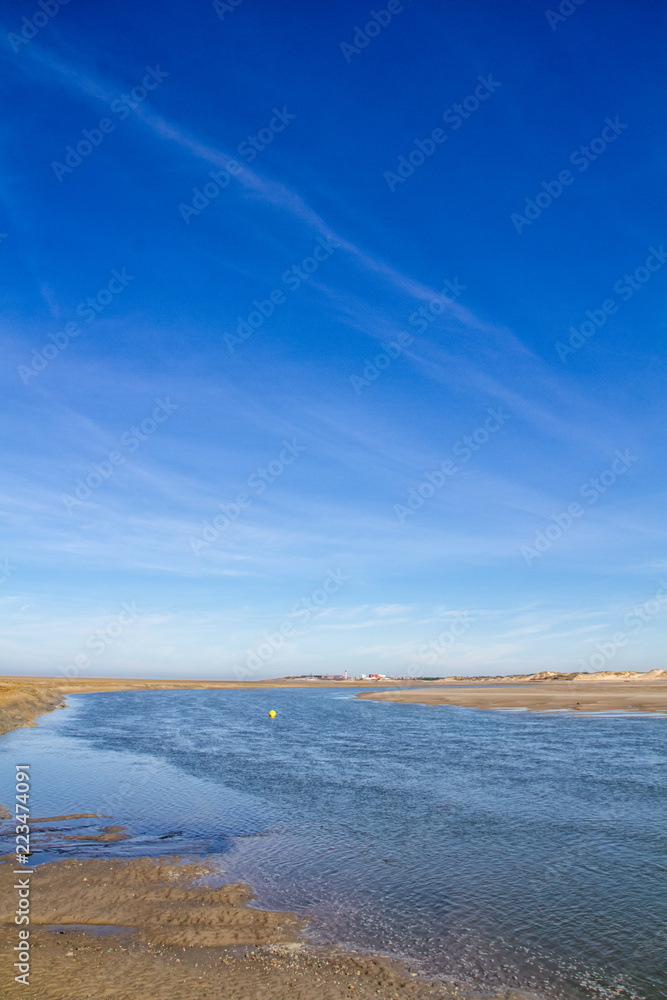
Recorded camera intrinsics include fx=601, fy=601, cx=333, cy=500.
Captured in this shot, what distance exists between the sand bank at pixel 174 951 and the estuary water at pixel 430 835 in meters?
0.94

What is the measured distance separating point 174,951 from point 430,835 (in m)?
11.6

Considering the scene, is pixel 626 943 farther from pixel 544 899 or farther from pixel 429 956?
pixel 429 956

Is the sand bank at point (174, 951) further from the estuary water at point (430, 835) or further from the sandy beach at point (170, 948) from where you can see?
the estuary water at point (430, 835)

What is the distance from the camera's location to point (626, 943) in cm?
1374

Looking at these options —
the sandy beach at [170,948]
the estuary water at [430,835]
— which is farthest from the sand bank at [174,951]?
the estuary water at [430,835]

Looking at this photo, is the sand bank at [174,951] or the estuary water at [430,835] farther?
the estuary water at [430,835]

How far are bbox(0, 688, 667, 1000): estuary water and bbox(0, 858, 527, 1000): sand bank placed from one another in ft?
3.08

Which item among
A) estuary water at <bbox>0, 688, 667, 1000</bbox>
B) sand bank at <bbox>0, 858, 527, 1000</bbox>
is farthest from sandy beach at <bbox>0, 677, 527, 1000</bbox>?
estuary water at <bbox>0, 688, 667, 1000</bbox>

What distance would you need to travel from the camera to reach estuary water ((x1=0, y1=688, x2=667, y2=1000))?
13.7 metres

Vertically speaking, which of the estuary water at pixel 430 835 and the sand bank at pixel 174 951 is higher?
the sand bank at pixel 174 951

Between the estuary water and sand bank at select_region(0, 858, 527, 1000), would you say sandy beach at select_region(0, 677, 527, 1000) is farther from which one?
the estuary water

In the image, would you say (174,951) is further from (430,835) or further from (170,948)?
(430,835)

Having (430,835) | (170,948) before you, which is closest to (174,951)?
(170,948)

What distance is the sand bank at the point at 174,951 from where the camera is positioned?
1131 centimetres
